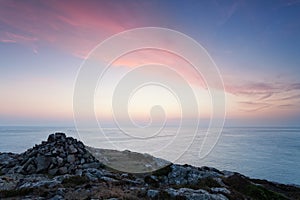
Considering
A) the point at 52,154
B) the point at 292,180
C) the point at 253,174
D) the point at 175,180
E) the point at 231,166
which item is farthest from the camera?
the point at 231,166

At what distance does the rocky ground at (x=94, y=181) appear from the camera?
13820 millimetres

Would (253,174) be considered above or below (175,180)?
below

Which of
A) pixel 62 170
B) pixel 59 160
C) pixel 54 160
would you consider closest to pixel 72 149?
pixel 59 160

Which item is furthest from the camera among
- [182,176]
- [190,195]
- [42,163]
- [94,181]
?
[42,163]

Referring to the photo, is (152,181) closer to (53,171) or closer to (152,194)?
(152,194)

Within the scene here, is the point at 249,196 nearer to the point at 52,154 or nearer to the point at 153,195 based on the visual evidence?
the point at 153,195

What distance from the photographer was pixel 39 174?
2294 cm

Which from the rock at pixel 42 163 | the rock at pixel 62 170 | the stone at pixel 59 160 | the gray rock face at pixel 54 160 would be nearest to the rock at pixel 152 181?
the gray rock face at pixel 54 160

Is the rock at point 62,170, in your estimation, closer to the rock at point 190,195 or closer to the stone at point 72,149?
the stone at point 72,149

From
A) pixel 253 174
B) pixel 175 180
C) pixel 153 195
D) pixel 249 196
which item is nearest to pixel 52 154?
pixel 175 180

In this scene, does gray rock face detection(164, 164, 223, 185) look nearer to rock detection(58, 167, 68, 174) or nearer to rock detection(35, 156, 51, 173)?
rock detection(58, 167, 68, 174)

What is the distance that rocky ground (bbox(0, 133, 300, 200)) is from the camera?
1382 centimetres

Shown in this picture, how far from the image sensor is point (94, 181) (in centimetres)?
1812

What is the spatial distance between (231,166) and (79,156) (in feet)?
162
